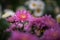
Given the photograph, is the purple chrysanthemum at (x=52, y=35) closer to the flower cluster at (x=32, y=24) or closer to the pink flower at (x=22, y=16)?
the flower cluster at (x=32, y=24)

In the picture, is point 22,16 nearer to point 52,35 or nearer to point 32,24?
point 32,24

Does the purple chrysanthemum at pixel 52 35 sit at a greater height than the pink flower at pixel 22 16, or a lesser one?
lesser

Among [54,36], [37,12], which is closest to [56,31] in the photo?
[54,36]

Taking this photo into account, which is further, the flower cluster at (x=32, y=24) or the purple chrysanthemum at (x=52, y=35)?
the flower cluster at (x=32, y=24)

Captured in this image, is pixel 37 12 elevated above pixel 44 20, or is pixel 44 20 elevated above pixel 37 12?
pixel 44 20

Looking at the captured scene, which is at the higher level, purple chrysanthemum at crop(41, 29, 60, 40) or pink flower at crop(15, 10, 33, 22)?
pink flower at crop(15, 10, 33, 22)

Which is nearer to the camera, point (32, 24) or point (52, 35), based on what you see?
point (52, 35)

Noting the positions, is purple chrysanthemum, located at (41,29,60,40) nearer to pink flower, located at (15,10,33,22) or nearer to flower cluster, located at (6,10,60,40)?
flower cluster, located at (6,10,60,40)

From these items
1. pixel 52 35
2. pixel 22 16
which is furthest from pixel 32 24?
pixel 52 35

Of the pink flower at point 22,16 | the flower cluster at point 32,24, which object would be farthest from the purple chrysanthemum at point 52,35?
the pink flower at point 22,16

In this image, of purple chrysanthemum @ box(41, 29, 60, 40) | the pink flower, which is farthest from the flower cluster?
purple chrysanthemum @ box(41, 29, 60, 40)

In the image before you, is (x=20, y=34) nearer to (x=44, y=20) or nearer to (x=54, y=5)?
(x=44, y=20)
